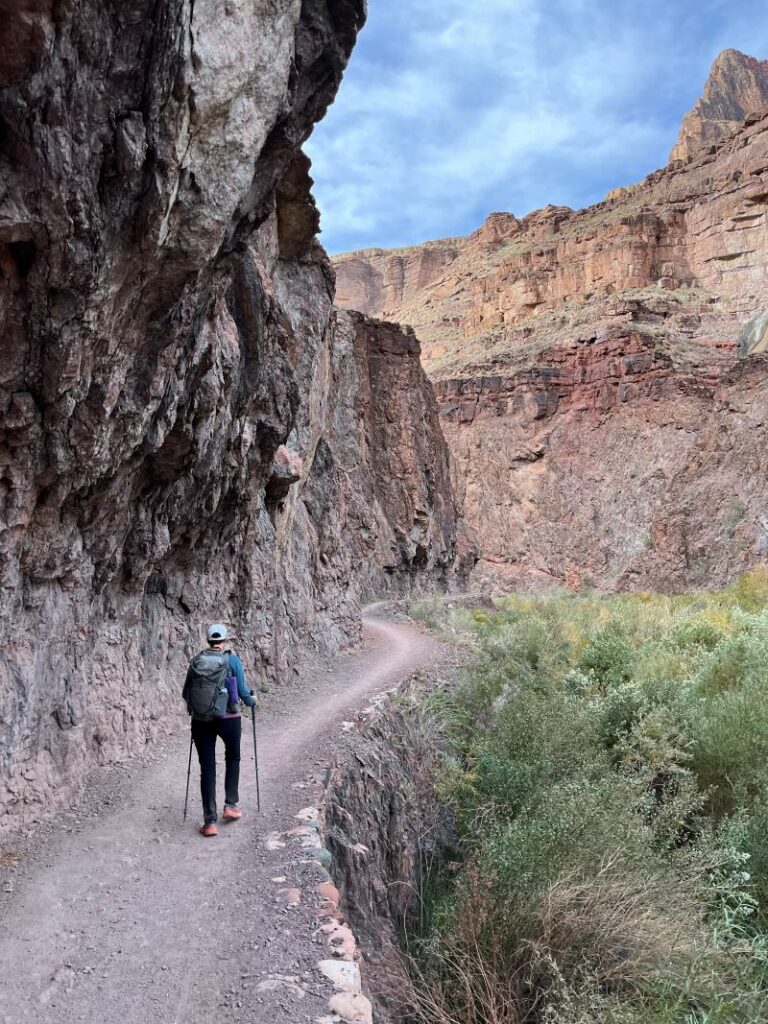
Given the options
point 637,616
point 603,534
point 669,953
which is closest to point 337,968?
point 669,953

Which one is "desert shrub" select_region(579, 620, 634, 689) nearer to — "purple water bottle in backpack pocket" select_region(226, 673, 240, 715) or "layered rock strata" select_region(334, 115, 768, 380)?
"purple water bottle in backpack pocket" select_region(226, 673, 240, 715)

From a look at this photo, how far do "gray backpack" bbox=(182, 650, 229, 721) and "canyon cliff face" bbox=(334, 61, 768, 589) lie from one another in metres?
35.1

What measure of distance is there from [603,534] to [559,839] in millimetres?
40317

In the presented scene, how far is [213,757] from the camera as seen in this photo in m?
6.00

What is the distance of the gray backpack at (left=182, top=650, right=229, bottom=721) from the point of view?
603 cm

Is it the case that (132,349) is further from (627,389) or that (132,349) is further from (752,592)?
(627,389)

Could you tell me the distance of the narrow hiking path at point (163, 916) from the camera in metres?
3.89

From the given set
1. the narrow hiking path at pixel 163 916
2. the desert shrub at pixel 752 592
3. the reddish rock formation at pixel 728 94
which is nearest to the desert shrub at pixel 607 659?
the narrow hiking path at pixel 163 916

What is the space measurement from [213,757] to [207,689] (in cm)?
56

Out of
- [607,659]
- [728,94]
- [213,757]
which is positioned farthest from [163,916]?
[728,94]

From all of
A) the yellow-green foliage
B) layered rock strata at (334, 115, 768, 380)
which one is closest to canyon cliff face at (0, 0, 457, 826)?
the yellow-green foliage

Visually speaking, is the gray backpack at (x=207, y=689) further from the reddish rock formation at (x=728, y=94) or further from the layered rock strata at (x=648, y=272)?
the reddish rock formation at (x=728, y=94)

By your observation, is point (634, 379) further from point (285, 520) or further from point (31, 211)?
point (31, 211)

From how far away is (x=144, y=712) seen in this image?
8.11 metres
